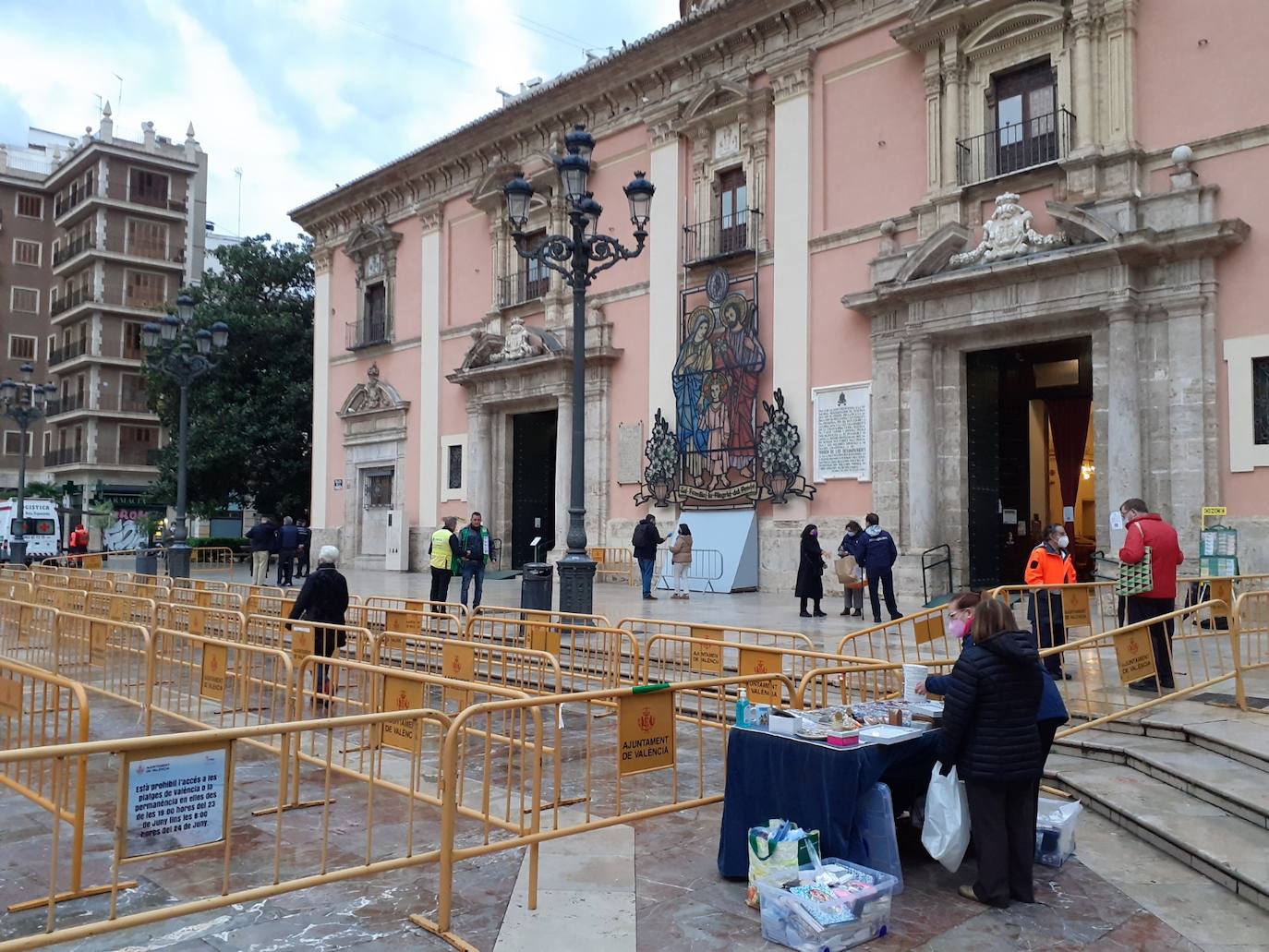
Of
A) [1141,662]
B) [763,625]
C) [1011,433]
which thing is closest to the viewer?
[1141,662]

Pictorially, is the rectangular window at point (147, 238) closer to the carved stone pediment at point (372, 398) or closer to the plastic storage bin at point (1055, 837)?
the carved stone pediment at point (372, 398)

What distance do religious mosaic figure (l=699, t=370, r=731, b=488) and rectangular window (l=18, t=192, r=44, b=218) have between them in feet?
160

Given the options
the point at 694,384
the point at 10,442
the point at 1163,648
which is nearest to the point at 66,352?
the point at 10,442

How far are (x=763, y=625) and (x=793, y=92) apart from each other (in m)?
10.8

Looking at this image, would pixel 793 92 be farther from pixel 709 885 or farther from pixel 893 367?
pixel 709 885

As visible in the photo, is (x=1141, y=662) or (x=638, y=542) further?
(x=638, y=542)

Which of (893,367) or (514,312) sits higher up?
(514,312)

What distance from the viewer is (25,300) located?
54.3 meters

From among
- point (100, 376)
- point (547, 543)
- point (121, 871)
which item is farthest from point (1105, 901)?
point (100, 376)

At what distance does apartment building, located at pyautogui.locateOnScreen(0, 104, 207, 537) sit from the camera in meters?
51.1

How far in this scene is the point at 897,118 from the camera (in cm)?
1797

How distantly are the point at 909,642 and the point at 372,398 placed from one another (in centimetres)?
2025

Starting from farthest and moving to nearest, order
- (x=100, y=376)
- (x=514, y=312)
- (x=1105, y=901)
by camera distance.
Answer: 1. (x=100, y=376)
2. (x=514, y=312)
3. (x=1105, y=901)

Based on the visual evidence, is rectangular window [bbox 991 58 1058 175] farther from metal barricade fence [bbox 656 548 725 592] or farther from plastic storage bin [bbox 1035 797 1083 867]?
plastic storage bin [bbox 1035 797 1083 867]
